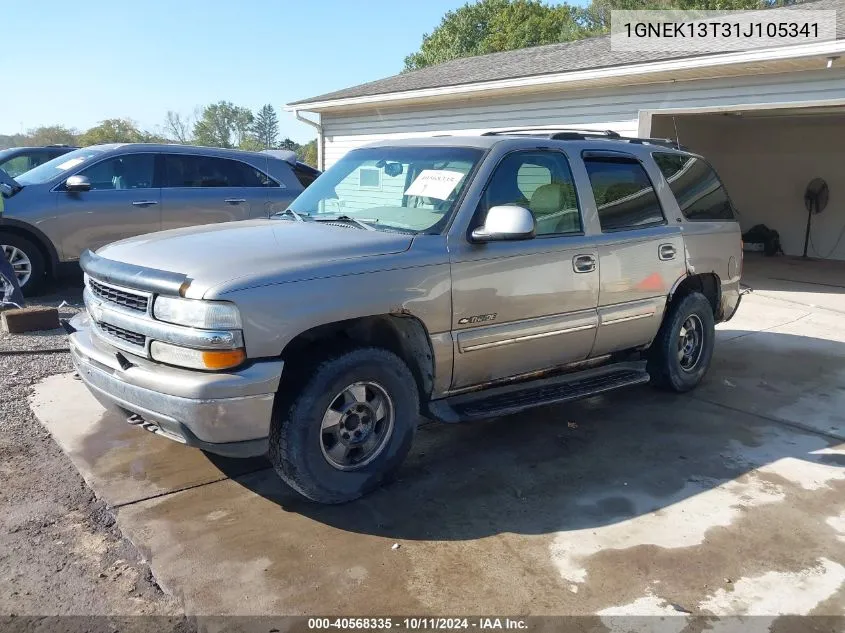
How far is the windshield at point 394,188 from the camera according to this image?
4172mm

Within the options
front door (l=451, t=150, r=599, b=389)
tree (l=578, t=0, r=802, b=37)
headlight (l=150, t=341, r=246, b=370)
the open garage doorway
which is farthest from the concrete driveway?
tree (l=578, t=0, r=802, b=37)

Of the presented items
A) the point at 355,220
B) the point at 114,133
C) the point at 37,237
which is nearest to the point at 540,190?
the point at 355,220

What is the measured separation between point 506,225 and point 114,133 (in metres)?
58.2

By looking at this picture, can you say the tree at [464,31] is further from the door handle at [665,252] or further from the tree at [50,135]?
the door handle at [665,252]

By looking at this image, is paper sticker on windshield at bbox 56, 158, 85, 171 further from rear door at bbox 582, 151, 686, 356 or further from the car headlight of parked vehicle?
rear door at bbox 582, 151, 686, 356

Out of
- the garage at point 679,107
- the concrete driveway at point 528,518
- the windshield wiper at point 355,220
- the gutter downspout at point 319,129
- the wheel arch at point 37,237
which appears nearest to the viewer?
the concrete driveway at point 528,518

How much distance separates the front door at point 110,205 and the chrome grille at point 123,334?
4.94 metres

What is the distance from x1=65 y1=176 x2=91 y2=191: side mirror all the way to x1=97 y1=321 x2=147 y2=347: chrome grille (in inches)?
194

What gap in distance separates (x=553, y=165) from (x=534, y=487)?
209 centimetres

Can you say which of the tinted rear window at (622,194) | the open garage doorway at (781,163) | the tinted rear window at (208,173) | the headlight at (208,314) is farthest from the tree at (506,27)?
the headlight at (208,314)

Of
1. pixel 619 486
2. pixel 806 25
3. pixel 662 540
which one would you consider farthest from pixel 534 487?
pixel 806 25

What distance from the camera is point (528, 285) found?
4316mm

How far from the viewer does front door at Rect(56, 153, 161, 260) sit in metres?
8.22

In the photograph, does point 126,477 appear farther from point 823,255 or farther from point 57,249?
point 823,255
